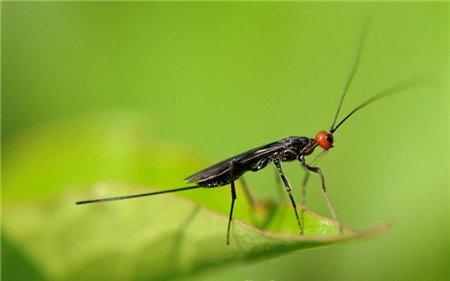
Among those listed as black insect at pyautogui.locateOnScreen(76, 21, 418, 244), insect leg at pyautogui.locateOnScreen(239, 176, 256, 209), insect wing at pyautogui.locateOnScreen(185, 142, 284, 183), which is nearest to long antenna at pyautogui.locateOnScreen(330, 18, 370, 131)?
black insect at pyautogui.locateOnScreen(76, 21, 418, 244)

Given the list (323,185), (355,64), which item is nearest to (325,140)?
(323,185)

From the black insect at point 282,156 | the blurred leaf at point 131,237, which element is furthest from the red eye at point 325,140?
the blurred leaf at point 131,237

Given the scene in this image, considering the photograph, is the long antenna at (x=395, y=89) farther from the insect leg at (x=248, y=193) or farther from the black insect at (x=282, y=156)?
the insect leg at (x=248, y=193)

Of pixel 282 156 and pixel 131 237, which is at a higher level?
pixel 282 156

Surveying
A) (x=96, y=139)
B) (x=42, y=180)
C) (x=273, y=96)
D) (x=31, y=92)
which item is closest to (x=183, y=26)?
(x=273, y=96)

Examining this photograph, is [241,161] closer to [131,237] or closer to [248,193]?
[248,193]
